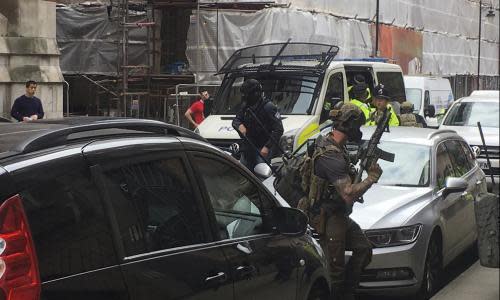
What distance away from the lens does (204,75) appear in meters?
20.9

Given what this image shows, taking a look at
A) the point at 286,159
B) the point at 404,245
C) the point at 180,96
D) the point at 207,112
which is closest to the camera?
the point at 404,245

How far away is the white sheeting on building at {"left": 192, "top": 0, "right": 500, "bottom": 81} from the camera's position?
21125mm

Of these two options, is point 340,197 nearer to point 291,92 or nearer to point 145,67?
point 291,92

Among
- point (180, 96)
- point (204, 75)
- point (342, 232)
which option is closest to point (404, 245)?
point (342, 232)

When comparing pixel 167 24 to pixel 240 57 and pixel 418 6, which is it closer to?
pixel 240 57

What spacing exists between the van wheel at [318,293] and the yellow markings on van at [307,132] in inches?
247

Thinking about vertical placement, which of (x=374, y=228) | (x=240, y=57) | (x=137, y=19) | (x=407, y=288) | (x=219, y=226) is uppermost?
(x=137, y=19)

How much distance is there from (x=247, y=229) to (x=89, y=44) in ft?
60.0

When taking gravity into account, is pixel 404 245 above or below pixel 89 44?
below

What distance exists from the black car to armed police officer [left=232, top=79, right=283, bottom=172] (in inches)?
200

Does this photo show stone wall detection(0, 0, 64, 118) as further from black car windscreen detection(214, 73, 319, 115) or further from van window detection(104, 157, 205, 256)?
van window detection(104, 157, 205, 256)

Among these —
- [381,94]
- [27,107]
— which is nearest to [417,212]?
[381,94]

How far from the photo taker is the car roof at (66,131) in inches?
120

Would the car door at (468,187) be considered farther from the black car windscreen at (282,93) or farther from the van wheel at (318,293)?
the black car windscreen at (282,93)
